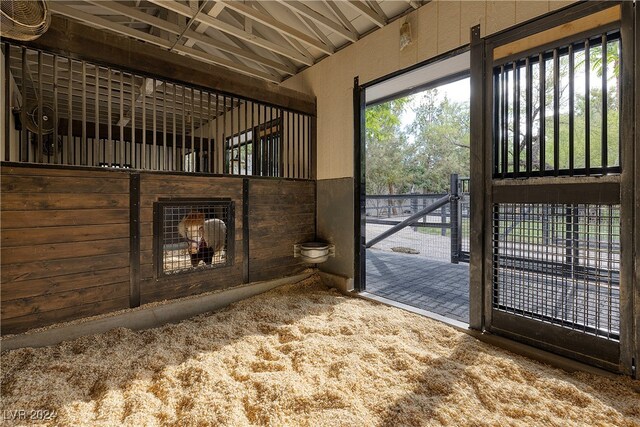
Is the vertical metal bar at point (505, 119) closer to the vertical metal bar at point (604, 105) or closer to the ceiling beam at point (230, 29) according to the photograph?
the vertical metal bar at point (604, 105)

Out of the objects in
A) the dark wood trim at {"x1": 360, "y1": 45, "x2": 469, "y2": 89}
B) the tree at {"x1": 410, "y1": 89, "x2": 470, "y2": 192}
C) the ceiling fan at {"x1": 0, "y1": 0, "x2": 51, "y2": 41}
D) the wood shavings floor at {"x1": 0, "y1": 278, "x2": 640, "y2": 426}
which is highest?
the tree at {"x1": 410, "y1": 89, "x2": 470, "y2": 192}

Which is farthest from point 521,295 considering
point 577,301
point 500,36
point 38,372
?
point 38,372

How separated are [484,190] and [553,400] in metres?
1.37

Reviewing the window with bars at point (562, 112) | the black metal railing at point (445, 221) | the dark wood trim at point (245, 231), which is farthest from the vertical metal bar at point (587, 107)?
the dark wood trim at point (245, 231)

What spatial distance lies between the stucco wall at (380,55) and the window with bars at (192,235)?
4.64 ft

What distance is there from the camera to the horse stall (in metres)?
1.96

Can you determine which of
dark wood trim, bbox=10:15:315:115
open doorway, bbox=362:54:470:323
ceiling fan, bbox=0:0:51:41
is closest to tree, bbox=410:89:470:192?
open doorway, bbox=362:54:470:323

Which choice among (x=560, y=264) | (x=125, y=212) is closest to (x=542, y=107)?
(x=560, y=264)

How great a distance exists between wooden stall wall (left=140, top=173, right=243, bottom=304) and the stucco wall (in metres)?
1.27

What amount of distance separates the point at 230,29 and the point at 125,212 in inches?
83.5

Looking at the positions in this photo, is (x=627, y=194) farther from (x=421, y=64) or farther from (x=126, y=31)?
(x=126, y=31)

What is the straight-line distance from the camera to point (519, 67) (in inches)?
83.7

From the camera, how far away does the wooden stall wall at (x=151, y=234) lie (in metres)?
2.43

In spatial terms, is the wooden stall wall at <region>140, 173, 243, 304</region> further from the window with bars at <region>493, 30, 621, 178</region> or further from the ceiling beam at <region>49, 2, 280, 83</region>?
the window with bars at <region>493, 30, 621, 178</region>
